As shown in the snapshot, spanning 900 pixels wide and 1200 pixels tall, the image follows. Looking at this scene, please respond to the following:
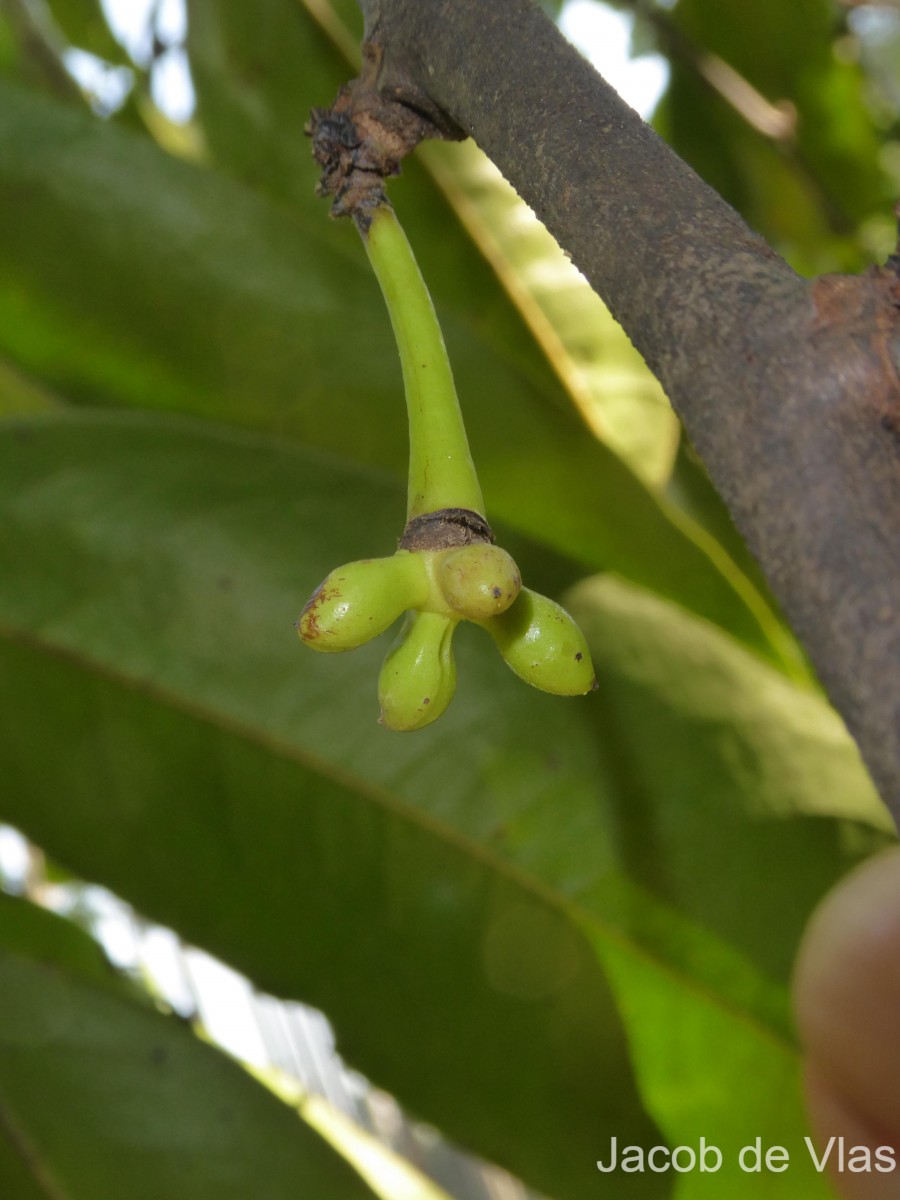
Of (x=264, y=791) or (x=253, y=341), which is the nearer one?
(x=264, y=791)

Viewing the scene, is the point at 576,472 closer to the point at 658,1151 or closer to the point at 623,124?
the point at 658,1151

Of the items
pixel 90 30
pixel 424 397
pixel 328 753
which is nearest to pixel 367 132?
pixel 424 397

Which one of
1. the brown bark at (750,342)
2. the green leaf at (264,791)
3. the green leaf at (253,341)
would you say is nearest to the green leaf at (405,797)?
the green leaf at (264,791)

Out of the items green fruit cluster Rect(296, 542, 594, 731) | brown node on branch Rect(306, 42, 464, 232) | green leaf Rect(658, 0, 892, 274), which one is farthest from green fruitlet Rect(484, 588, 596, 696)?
green leaf Rect(658, 0, 892, 274)

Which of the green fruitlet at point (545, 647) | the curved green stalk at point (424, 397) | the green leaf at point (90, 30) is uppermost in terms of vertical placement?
the green leaf at point (90, 30)

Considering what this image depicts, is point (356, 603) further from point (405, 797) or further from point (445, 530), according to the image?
point (405, 797)

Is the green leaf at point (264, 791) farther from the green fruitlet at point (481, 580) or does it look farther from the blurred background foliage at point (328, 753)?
the green fruitlet at point (481, 580)
